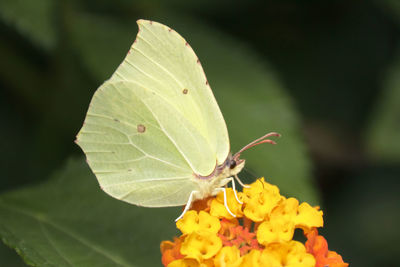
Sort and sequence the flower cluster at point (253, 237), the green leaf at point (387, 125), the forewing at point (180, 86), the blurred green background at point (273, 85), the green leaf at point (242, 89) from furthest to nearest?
1. the green leaf at point (387, 125)
2. the blurred green background at point (273, 85)
3. the green leaf at point (242, 89)
4. the forewing at point (180, 86)
5. the flower cluster at point (253, 237)

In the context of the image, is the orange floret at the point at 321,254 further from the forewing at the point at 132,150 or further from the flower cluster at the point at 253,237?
the forewing at the point at 132,150

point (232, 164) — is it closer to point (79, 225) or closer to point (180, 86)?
point (180, 86)

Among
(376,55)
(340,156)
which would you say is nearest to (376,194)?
(340,156)

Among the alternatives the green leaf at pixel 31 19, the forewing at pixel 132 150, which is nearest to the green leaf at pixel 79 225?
the forewing at pixel 132 150

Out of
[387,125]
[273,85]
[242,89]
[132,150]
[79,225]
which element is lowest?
[79,225]

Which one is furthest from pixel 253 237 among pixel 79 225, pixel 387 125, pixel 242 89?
pixel 387 125

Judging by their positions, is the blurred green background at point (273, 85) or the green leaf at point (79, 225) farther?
the blurred green background at point (273, 85)

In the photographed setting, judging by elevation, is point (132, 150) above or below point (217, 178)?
below
